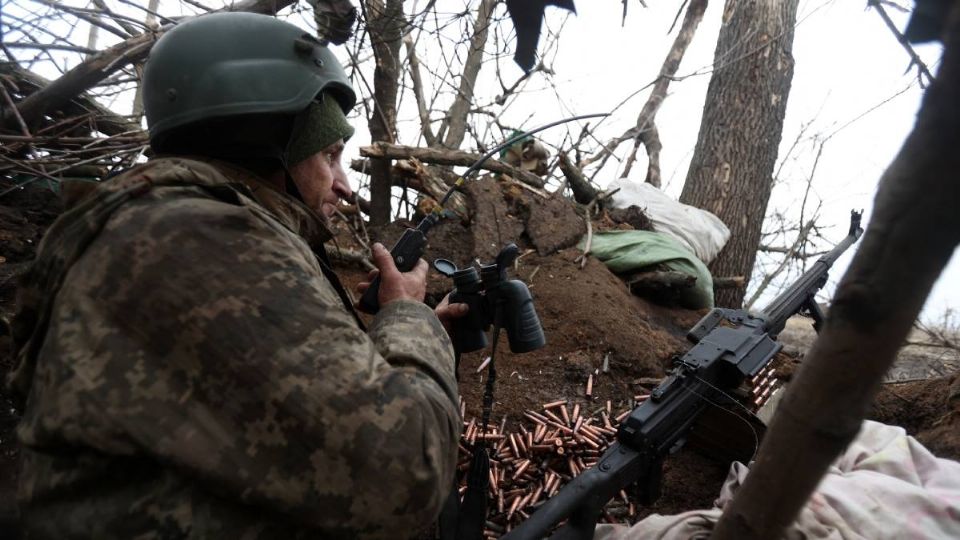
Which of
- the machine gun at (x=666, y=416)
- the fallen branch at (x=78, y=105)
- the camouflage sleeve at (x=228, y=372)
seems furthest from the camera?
the fallen branch at (x=78, y=105)

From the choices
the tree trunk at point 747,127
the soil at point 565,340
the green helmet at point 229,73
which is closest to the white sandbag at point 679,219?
the tree trunk at point 747,127

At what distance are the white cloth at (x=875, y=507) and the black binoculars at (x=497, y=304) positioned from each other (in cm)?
88

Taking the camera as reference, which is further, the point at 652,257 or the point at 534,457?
the point at 652,257

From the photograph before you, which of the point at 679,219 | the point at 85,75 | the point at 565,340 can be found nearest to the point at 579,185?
the point at 679,219

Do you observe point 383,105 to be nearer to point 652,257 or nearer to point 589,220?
point 589,220

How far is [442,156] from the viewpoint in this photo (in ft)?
19.3

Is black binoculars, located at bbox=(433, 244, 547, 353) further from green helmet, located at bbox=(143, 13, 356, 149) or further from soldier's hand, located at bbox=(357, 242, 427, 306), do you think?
green helmet, located at bbox=(143, 13, 356, 149)

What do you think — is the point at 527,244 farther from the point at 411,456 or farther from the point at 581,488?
the point at 411,456

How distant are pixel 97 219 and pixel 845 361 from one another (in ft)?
4.68

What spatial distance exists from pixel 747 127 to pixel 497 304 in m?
6.08

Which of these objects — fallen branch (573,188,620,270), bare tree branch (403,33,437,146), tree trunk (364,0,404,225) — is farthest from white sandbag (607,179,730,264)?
tree trunk (364,0,404,225)

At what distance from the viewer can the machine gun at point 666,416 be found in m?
Answer: 2.55

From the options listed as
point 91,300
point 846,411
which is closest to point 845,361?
point 846,411

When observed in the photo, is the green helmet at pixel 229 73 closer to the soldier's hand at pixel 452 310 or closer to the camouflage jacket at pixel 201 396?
the camouflage jacket at pixel 201 396
